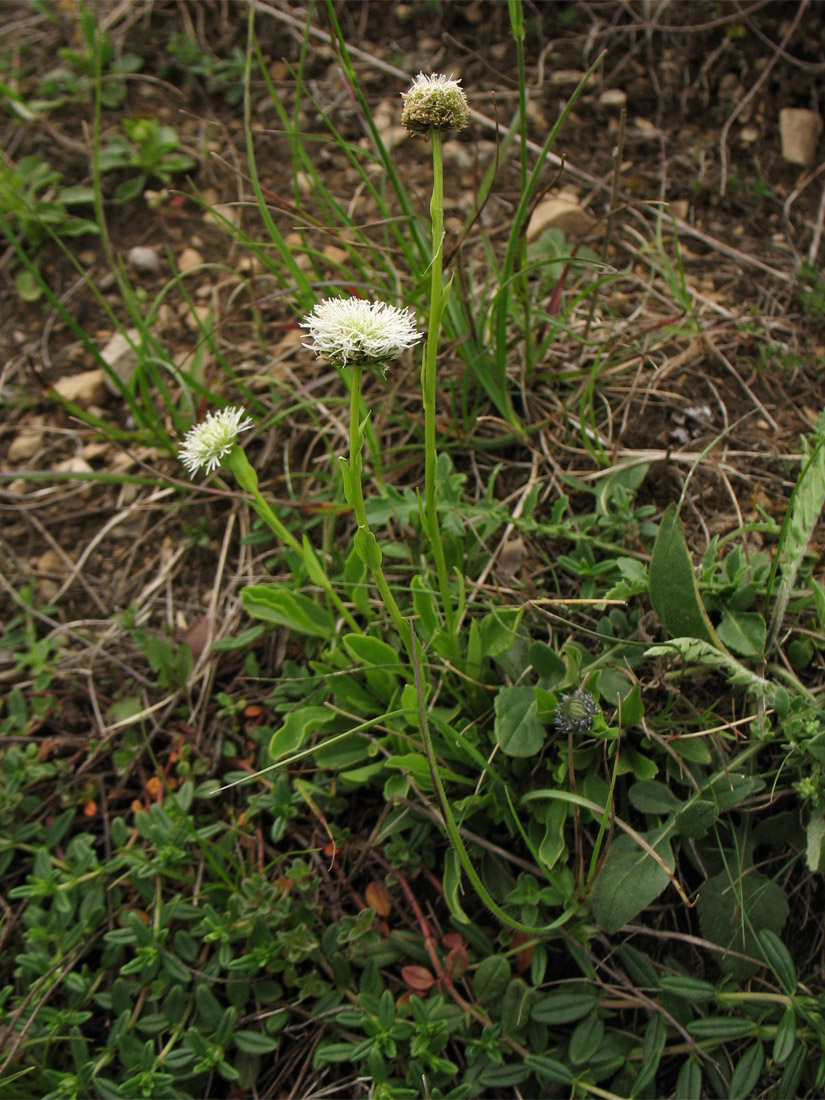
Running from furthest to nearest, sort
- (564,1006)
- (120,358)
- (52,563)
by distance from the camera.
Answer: (120,358) < (52,563) < (564,1006)

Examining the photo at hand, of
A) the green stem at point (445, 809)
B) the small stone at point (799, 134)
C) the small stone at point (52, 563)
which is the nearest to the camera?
the green stem at point (445, 809)

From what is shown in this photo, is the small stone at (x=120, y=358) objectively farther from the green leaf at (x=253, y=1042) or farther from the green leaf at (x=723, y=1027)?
the green leaf at (x=723, y=1027)

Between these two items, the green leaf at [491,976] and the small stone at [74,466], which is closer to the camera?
the green leaf at [491,976]

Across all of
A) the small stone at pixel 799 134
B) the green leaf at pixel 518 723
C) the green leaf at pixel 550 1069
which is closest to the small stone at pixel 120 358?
the green leaf at pixel 518 723

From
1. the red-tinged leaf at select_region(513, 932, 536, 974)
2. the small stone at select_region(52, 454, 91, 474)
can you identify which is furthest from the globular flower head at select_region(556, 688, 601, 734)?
the small stone at select_region(52, 454, 91, 474)

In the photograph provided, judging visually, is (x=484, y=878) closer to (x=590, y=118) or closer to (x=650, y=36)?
(x=590, y=118)

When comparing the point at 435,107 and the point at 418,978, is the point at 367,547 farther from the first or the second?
the point at 418,978

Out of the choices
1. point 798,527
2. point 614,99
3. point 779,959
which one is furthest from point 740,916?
point 614,99

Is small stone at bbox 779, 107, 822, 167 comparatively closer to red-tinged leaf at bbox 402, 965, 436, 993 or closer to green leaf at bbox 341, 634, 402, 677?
green leaf at bbox 341, 634, 402, 677
